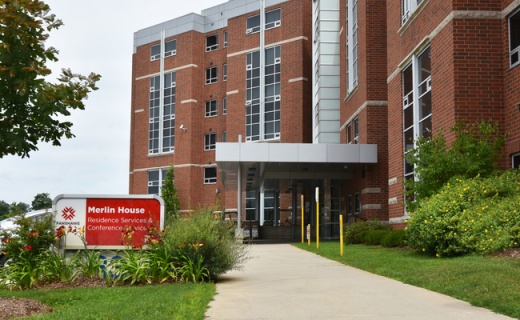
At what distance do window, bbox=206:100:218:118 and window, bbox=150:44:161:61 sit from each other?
7.25 metres

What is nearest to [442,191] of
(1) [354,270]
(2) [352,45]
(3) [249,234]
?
(1) [354,270]

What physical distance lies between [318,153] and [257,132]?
22103 mm

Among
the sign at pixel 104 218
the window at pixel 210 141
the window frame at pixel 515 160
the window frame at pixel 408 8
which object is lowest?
the sign at pixel 104 218

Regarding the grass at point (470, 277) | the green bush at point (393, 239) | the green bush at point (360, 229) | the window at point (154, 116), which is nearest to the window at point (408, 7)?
the green bush at point (393, 239)

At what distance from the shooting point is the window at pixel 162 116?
200 ft

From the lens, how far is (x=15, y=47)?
352 inches

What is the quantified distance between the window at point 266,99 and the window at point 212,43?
5.38 m

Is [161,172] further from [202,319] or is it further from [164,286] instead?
[202,319]

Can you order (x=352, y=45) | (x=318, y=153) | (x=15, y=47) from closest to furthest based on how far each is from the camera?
(x=15, y=47) < (x=318, y=153) < (x=352, y=45)

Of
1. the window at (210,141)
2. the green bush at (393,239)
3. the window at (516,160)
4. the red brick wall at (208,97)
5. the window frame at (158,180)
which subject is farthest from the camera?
the window frame at (158,180)

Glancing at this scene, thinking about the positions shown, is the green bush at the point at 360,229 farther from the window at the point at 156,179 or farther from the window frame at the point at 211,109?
the window at the point at 156,179

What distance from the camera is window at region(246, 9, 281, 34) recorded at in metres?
55.0

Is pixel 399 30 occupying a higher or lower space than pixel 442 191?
higher

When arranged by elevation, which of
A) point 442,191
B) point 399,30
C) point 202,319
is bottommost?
point 202,319
